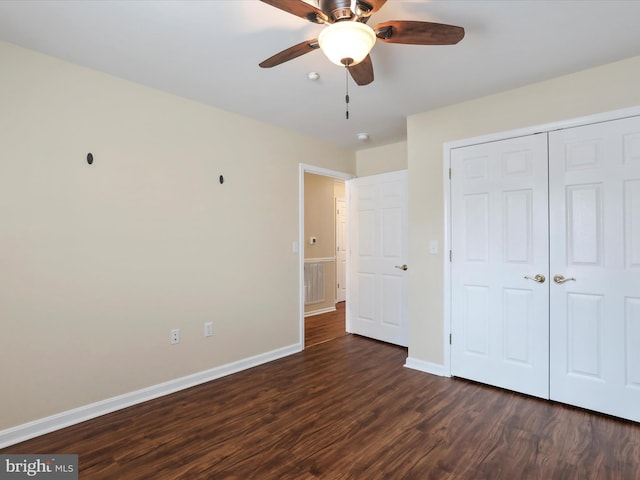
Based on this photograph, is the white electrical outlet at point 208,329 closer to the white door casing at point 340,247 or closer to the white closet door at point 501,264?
the white closet door at point 501,264

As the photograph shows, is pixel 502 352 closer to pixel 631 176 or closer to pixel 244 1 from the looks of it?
pixel 631 176

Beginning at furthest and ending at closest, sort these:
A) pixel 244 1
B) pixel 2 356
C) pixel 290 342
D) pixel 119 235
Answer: pixel 290 342
pixel 119 235
pixel 2 356
pixel 244 1

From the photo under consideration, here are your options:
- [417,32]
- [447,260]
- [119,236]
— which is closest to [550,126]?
[447,260]

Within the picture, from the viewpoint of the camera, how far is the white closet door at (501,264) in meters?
2.67

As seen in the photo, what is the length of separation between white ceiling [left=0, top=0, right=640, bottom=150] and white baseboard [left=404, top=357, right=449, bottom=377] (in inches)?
97.2

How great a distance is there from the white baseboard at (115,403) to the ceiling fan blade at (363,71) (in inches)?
108

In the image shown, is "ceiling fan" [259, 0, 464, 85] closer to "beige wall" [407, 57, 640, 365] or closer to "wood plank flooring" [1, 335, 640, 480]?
"beige wall" [407, 57, 640, 365]

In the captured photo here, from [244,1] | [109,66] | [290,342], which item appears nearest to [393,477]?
[290,342]

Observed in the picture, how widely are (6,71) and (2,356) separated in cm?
180

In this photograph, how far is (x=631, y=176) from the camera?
2311mm

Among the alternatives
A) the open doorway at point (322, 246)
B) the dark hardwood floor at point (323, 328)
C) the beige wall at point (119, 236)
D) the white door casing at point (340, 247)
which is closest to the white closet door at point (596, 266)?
the dark hardwood floor at point (323, 328)

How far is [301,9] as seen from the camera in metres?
1.48

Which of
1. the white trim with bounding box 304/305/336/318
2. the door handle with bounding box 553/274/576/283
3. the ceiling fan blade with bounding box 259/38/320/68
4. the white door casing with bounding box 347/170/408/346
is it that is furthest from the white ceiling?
the white trim with bounding box 304/305/336/318

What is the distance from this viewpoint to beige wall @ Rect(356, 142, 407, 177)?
4.19m
